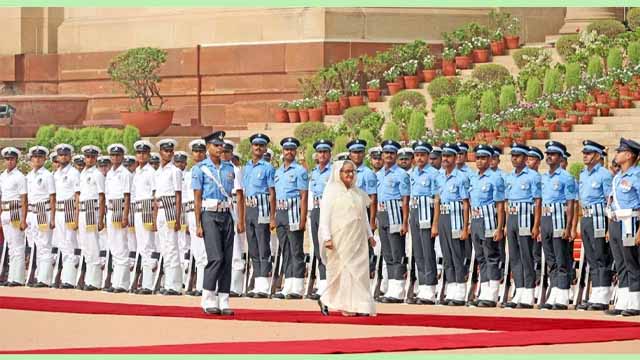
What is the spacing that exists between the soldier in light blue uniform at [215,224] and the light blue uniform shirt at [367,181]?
319cm

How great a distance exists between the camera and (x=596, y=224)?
78.3ft

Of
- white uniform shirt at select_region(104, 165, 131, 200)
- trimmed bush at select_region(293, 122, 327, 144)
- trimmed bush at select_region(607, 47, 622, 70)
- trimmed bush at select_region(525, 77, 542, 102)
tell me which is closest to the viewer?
white uniform shirt at select_region(104, 165, 131, 200)

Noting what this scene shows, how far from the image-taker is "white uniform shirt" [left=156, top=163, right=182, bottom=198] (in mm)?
27109

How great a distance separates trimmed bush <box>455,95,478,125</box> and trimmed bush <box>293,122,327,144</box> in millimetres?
2592

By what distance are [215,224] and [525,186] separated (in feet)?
13.3

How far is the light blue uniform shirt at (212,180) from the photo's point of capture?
2284 cm

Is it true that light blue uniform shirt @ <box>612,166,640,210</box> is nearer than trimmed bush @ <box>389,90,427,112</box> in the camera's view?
Yes

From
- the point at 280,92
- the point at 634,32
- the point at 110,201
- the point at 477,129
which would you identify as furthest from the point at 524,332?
the point at 280,92

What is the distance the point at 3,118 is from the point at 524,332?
70.3ft

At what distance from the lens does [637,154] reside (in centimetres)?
2322

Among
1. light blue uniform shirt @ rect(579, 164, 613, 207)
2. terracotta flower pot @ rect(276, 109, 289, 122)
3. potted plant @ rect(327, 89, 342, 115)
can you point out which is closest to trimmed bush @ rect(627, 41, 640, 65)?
potted plant @ rect(327, 89, 342, 115)

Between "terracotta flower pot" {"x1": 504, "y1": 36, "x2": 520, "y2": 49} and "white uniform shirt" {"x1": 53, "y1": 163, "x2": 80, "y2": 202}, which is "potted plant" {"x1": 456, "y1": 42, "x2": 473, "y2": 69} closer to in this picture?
"terracotta flower pot" {"x1": 504, "y1": 36, "x2": 520, "y2": 49}

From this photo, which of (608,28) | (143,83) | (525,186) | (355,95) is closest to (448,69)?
(355,95)

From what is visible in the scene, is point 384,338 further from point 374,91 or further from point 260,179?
point 374,91
